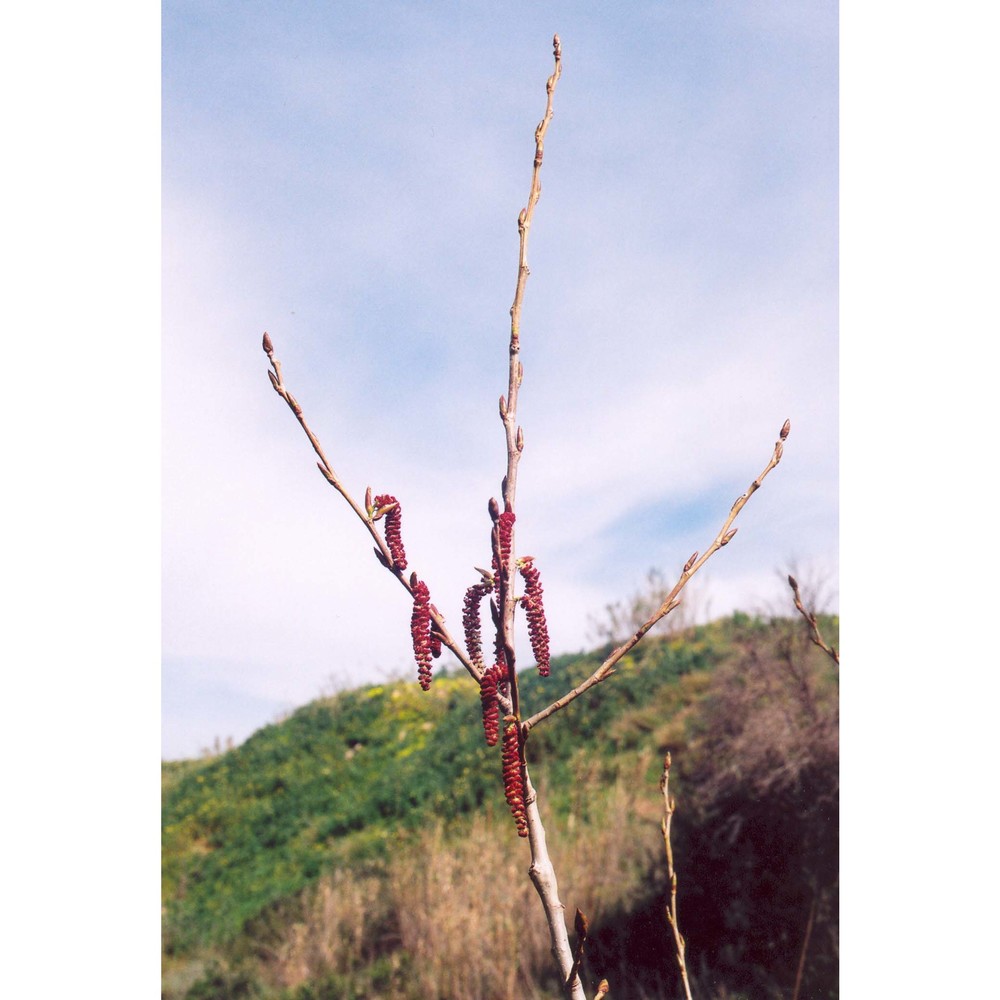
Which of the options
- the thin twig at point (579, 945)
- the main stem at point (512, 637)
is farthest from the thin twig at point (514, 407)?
the thin twig at point (579, 945)

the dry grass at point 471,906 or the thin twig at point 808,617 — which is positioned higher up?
the thin twig at point 808,617

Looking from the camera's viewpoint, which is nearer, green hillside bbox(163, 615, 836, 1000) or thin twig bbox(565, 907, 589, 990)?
thin twig bbox(565, 907, 589, 990)

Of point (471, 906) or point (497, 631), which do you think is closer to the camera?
point (497, 631)

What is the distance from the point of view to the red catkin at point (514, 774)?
1.78 feet

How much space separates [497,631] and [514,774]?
86mm

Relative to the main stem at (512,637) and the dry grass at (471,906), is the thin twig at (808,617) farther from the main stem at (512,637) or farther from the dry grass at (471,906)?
the dry grass at (471,906)

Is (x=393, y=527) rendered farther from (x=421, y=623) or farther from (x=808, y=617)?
(x=808, y=617)

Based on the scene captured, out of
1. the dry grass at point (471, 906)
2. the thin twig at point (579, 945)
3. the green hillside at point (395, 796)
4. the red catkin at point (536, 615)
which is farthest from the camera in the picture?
the green hillside at point (395, 796)

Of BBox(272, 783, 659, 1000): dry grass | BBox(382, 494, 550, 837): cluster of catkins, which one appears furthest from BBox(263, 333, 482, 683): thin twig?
BBox(272, 783, 659, 1000): dry grass

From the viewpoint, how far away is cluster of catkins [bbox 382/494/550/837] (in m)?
0.55

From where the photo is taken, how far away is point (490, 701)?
0.55 meters

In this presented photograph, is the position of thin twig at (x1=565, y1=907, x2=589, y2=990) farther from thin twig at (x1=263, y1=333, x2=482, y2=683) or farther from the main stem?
thin twig at (x1=263, y1=333, x2=482, y2=683)

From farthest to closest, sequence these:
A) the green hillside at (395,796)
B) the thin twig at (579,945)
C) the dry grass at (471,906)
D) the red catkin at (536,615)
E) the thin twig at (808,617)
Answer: the green hillside at (395,796) < the dry grass at (471,906) < the thin twig at (808,617) < the red catkin at (536,615) < the thin twig at (579,945)

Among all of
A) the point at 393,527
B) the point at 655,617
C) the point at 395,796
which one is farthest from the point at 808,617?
the point at 395,796
